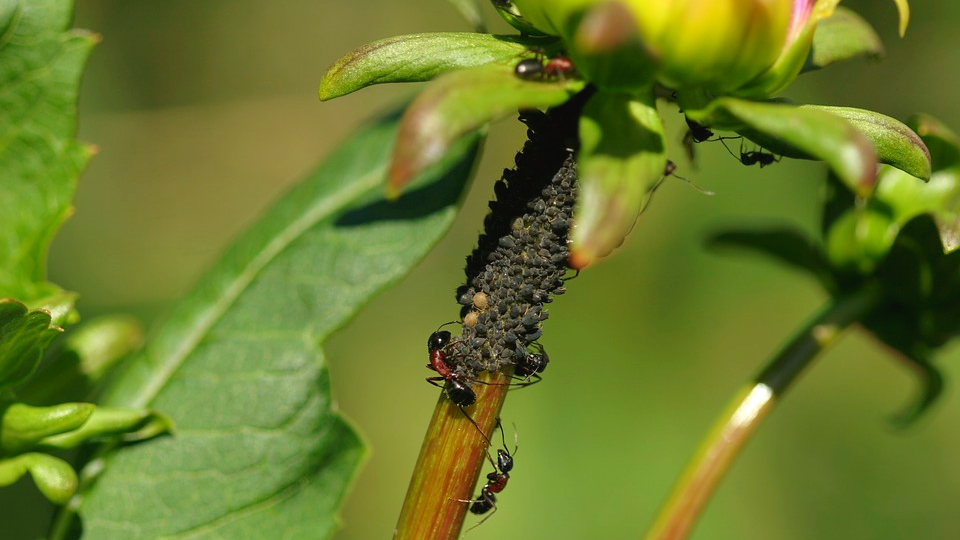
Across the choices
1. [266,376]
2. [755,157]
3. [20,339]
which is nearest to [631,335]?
[755,157]

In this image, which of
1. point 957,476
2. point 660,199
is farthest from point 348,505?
point 957,476

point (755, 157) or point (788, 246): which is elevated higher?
point (755, 157)

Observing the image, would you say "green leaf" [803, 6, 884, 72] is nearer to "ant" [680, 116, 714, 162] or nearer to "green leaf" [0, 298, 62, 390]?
"ant" [680, 116, 714, 162]

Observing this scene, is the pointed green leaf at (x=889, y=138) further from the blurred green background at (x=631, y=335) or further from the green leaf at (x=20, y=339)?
the blurred green background at (x=631, y=335)

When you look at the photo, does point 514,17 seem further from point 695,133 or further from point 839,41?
point 839,41

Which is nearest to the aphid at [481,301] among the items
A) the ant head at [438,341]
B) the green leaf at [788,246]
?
the ant head at [438,341]

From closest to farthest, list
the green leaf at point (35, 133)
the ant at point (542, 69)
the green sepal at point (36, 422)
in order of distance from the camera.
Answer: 1. the ant at point (542, 69)
2. the green sepal at point (36, 422)
3. the green leaf at point (35, 133)
